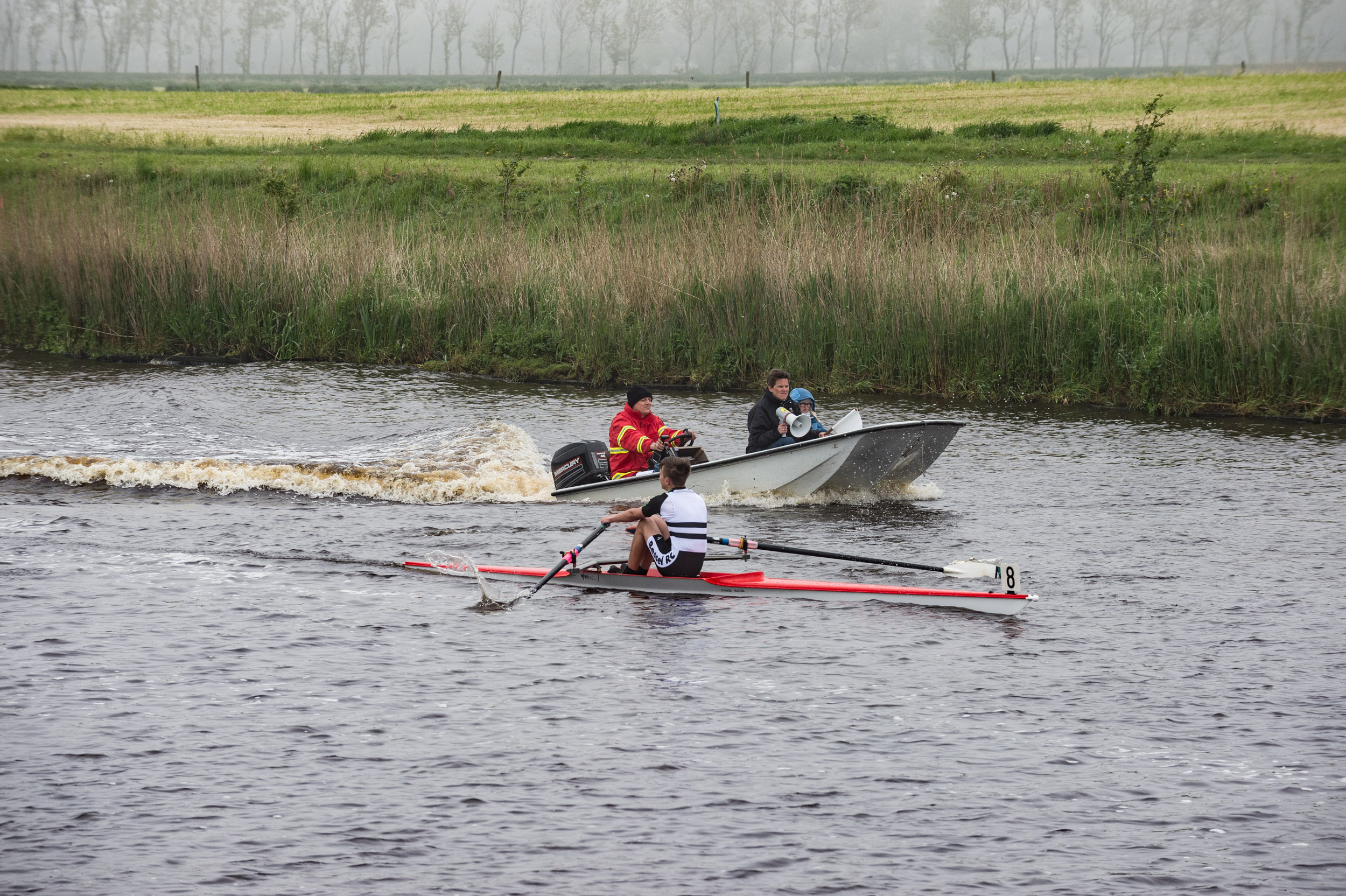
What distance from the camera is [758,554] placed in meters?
12.4

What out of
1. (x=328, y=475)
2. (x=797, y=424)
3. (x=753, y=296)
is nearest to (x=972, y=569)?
(x=797, y=424)

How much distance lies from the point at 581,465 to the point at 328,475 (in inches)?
124

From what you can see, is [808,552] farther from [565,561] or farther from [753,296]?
[753,296]

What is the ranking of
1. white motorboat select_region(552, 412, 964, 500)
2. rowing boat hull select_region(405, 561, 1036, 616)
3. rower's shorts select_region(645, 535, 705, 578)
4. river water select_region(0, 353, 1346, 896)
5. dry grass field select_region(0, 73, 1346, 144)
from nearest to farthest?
river water select_region(0, 353, 1346, 896) < rowing boat hull select_region(405, 561, 1036, 616) < rower's shorts select_region(645, 535, 705, 578) < white motorboat select_region(552, 412, 964, 500) < dry grass field select_region(0, 73, 1346, 144)

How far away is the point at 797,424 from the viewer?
1402 cm

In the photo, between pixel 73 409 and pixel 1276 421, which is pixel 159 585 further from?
pixel 1276 421

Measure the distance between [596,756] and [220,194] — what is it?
3156 cm

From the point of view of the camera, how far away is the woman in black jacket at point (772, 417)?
558 inches

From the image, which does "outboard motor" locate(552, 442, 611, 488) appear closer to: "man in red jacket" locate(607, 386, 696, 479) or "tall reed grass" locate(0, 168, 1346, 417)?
"man in red jacket" locate(607, 386, 696, 479)

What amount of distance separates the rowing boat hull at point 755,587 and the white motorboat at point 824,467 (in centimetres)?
254

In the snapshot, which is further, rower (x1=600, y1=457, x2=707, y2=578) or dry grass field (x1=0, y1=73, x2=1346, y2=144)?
dry grass field (x1=0, y1=73, x2=1346, y2=144)

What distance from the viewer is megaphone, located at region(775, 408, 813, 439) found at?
45.9 feet

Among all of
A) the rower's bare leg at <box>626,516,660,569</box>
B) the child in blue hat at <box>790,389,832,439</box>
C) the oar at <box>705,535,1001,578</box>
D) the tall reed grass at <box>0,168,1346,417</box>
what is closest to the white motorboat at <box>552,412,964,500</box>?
the child in blue hat at <box>790,389,832,439</box>

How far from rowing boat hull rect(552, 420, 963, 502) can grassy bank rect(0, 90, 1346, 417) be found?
6406 millimetres
